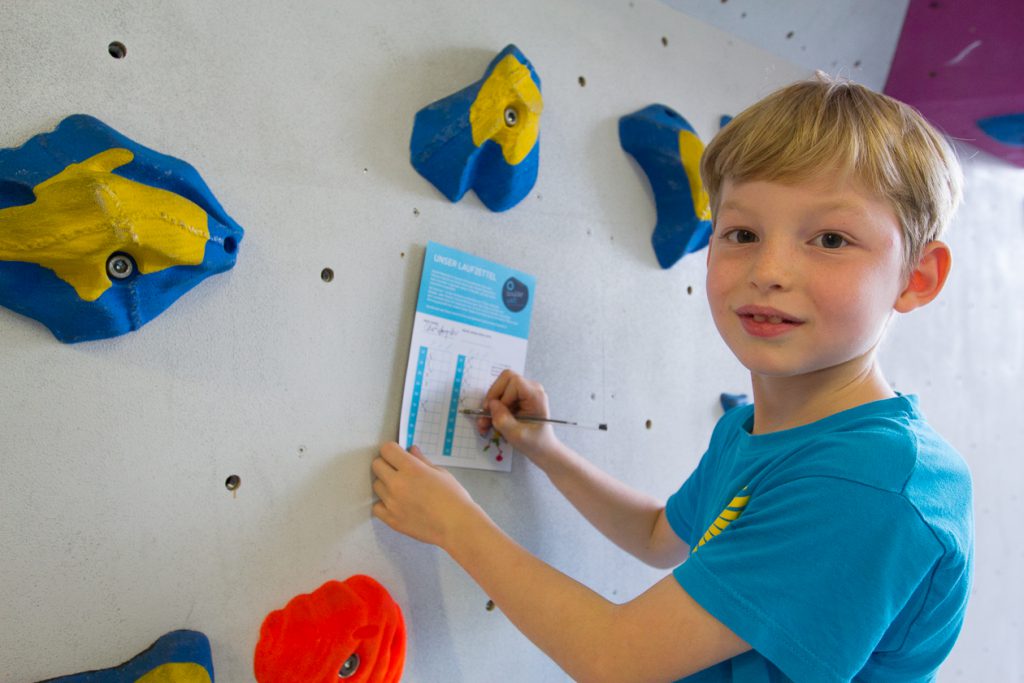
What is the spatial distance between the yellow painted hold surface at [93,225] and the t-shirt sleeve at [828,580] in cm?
58

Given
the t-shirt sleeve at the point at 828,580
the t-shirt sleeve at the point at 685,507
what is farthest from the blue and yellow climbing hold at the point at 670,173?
the t-shirt sleeve at the point at 828,580

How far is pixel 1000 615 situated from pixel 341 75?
1.95 metres

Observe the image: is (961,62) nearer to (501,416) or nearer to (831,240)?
(831,240)

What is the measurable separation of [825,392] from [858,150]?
10.0 inches

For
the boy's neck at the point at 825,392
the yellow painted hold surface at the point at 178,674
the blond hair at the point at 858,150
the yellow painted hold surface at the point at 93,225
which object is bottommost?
the yellow painted hold surface at the point at 178,674

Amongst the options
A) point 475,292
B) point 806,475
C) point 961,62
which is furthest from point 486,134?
point 961,62

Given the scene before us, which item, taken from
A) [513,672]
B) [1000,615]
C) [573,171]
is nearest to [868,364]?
[573,171]

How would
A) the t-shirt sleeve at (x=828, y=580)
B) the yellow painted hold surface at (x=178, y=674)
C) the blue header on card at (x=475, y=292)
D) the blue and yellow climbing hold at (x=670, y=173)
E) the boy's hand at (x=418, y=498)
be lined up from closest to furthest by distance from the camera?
the t-shirt sleeve at (x=828, y=580)
the yellow painted hold surface at (x=178, y=674)
the boy's hand at (x=418, y=498)
the blue header on card at (x=475, y=292)
the blue and yellow climbing hold at (x=670, y=173)

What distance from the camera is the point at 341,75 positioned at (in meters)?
0.90

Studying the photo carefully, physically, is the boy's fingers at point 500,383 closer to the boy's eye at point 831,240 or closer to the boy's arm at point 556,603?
the boy's arm at point 556,603

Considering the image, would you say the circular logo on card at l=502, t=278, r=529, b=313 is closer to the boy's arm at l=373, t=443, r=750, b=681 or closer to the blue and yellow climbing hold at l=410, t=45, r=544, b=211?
the blue and yellow climbing hold at l=410, t=45, r=544, b=211

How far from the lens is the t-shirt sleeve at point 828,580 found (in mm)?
644

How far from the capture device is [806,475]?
0.71 meters

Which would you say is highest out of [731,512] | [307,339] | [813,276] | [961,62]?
[961,62]
